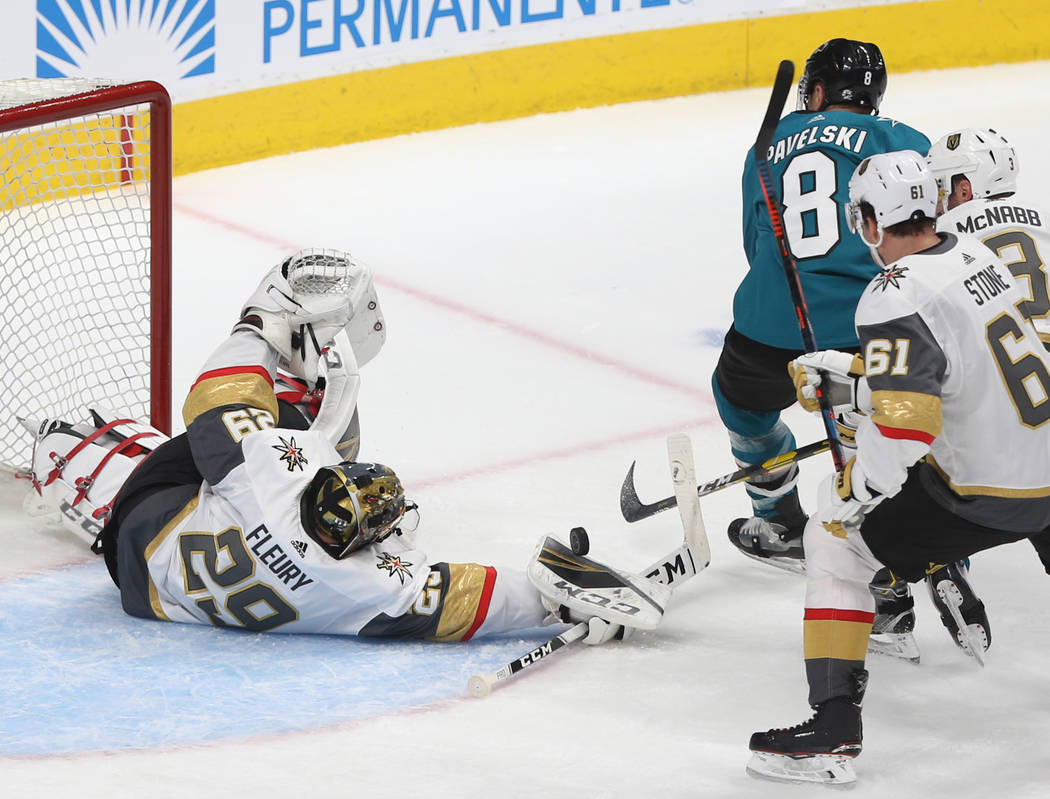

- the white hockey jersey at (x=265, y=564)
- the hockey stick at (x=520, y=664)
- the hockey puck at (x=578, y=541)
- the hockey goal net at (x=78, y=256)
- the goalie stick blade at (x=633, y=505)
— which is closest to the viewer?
the hockey stick at (x=520, y=664)

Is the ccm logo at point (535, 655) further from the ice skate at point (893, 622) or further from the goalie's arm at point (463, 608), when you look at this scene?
the ice skate at point (893, 622)

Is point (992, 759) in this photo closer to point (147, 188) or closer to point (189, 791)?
point (189, 791)

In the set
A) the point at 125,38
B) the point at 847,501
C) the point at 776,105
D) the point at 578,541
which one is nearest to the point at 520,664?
the point at 578,541

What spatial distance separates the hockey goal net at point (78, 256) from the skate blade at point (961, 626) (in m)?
1.91

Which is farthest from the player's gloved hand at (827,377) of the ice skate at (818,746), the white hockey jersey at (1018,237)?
the ice skate at (818,746)

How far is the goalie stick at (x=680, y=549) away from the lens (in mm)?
3111

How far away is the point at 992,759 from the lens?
2.81 meters

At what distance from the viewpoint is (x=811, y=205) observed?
340cm

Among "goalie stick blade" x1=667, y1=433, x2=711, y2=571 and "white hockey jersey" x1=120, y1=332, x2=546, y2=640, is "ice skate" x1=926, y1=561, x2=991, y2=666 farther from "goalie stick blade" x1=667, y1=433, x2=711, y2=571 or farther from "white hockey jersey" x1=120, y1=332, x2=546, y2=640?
"white hockey jersey" x1=120, y1=332, x2=546, y2=640

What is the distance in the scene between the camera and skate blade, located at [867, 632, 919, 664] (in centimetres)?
321

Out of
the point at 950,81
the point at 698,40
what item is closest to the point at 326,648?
the point at 698,40

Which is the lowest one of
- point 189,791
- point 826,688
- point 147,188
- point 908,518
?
point 189,791

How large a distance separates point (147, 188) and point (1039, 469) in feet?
8.44

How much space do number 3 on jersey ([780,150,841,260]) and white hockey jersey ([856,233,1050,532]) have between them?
28.6 inches
